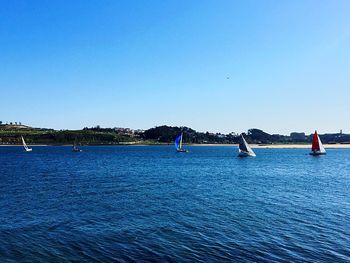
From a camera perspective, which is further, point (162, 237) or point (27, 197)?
point (27, 197)

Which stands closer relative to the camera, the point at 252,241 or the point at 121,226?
the point at 252,241

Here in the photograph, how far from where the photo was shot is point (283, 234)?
95.9 ft

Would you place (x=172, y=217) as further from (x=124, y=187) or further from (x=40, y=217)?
(x=124, y=187)

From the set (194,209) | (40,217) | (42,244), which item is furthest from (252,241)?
(40,217)

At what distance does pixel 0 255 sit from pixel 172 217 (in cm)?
1620

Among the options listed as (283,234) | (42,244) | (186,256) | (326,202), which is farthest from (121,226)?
(326,202)

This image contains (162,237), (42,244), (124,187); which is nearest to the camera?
(42,244)

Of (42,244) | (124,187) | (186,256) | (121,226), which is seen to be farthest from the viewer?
(124,187)

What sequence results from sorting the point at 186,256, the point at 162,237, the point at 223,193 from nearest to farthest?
1. the point at 186,256
2. the point at 162,237
3. the point at 223,193

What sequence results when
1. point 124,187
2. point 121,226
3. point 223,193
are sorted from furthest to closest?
point 124,187, point 223,193, point 121,226

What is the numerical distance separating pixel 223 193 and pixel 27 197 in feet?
88.7

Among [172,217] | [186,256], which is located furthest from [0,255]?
[172,217]

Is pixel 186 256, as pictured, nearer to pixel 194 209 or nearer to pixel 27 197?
pixel 194 209

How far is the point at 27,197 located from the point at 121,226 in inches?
858
